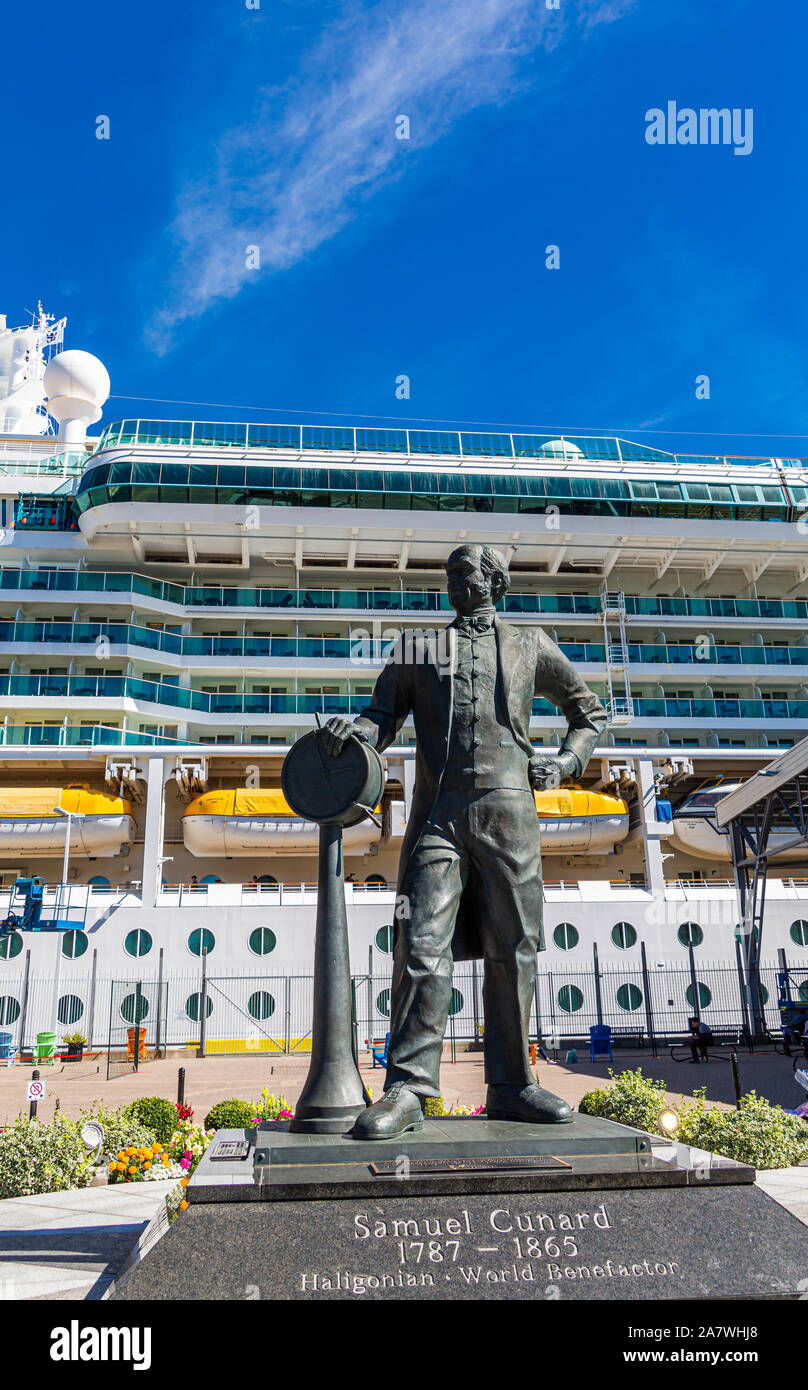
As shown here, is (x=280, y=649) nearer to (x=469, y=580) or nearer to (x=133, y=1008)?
(x=133, y=1008)

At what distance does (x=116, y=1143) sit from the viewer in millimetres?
8375

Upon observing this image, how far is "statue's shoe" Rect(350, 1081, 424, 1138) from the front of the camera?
4.34m

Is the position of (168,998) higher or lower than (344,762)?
lower

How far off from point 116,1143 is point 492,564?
19.9 ft

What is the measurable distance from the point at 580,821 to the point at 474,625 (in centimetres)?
2685

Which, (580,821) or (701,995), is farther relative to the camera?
(580,821)

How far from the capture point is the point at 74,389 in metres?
43.8

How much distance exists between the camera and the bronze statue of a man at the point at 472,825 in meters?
4.91

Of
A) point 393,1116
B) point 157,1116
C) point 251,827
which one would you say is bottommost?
point 157,1116

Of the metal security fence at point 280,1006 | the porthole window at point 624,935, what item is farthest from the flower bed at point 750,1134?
the porthole window at point 624,935

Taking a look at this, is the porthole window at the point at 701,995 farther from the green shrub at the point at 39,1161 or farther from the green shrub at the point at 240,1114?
the green shrub at the point at 39,1161

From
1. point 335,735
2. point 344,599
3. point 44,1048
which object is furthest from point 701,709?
point 335,735

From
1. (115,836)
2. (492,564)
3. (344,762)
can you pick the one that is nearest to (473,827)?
(344,762)

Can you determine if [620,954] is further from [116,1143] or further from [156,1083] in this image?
[116,1143]
